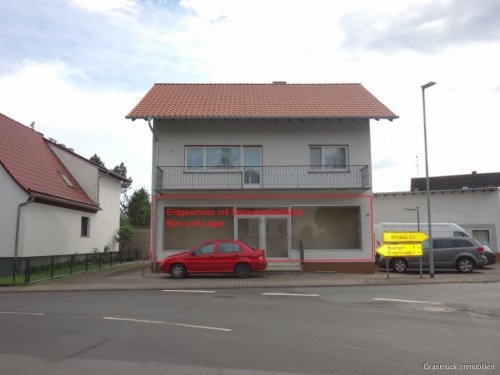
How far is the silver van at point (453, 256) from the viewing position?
2162cm

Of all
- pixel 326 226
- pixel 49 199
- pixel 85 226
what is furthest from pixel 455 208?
pixel 49 199

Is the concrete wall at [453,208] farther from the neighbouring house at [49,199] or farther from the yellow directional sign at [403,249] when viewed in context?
the neighbouring house at [49,199]

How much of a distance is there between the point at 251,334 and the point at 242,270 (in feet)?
34.7

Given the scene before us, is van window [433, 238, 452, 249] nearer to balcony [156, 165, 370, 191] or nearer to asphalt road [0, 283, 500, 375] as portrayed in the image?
balcony [156, 165, 370, 191]

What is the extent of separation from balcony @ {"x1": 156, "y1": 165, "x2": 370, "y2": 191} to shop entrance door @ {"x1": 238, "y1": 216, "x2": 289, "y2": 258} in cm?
149

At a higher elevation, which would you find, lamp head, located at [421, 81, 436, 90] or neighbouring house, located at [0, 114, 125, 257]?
lamp head, located at [421, 81, 436, 90]

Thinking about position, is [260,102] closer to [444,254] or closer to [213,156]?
[213,156]

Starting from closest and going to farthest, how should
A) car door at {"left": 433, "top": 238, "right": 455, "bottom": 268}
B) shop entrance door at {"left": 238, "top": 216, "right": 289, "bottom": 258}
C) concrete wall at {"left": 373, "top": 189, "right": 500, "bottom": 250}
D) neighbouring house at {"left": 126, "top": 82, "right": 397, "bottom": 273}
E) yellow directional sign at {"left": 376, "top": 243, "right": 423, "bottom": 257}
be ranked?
Answer: 1. yellow directional sign at {"left": 376, "top": 243, "right": 423, "bottom": 257}
2. neighbouring house at {"left": 126, "top": 82, "right": 397, "bottom": 273}
3. shop entrance door at {"left": 238, "top": 216, "right": 289, "bottom": 258}
4. car door at {"left": 433, "top": 238, "right": 455, "bottom": 268}
5. concrete wall at {"left": 373, "top": 189, "right": 500, "bottom": 250}

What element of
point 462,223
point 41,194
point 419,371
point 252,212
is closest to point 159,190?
point 252,212

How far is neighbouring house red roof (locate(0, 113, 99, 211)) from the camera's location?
22.0m

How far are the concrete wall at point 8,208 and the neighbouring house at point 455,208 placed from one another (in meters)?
21.8

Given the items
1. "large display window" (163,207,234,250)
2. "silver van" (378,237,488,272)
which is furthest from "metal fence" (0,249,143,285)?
"silver van" (378,237,488,272)

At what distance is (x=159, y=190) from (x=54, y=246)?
6589mm

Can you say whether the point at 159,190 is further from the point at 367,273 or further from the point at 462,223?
the point at 462,223
